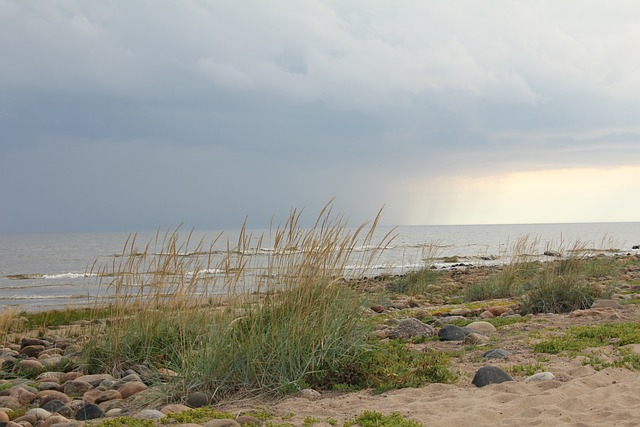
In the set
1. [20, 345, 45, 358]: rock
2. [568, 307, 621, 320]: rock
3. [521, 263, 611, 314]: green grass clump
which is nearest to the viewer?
[20, 345, 45, 358]: rock

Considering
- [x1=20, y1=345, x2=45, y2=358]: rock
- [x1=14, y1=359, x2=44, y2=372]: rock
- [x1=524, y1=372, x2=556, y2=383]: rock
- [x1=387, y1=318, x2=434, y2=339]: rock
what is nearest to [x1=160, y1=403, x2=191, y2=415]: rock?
[x1=524, y1=372, x2=556, y2=383]: rock

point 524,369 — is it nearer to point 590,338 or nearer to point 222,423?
point 590,338

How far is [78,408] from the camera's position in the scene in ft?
17.1

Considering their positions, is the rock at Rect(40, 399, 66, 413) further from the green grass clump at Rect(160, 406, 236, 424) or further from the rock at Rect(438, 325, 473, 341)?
the rock at Rect(438, 325, 473, 341)

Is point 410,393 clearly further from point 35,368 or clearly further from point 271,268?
point 35,368

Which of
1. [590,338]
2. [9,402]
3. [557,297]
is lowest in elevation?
[9,402]

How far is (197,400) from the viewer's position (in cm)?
495

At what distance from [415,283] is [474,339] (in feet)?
29.0

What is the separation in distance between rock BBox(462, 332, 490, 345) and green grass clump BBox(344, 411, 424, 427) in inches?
122

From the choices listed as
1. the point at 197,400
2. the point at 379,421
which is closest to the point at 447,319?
A: the point at 197,400

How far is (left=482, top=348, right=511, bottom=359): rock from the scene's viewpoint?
6180 millimetres

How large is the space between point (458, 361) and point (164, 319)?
10.9 ft

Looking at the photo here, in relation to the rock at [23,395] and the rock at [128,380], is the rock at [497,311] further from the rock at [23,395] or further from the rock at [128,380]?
the rock at [23,395]

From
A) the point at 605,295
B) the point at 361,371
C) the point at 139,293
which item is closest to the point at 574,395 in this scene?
the point at 361,371
